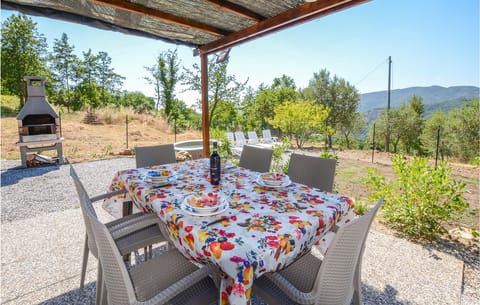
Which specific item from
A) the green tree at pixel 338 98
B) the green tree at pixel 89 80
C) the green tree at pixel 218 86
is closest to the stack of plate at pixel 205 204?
the green tree at pixel 218 86

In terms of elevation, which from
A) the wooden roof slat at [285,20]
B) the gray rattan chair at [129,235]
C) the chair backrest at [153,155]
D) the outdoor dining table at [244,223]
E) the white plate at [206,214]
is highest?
the wooden roof slat at [285,20]

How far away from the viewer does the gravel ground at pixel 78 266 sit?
167 centimetres

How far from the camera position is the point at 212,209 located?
1.17 metres

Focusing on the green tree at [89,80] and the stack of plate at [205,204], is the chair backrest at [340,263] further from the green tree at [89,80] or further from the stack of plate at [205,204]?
the green tree at [89,80]

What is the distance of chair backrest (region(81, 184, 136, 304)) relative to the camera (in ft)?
2.82

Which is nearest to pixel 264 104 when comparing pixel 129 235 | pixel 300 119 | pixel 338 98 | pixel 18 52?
pixel 338 98

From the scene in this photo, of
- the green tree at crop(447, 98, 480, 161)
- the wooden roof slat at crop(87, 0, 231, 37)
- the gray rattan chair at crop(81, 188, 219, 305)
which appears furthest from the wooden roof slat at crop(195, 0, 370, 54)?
the green tree at crop(447, 98, 480, 161)

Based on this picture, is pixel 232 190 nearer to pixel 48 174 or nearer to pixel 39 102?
pixel 48 174

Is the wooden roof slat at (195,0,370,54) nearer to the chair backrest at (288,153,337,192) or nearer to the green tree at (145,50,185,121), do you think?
the chair backrest at (288,153,337,192)

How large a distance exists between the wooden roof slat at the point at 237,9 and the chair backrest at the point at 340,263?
2.27 metres

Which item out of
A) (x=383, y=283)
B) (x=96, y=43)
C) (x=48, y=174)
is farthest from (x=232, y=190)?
(x=96, y=43)

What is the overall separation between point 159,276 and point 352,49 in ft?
47.5

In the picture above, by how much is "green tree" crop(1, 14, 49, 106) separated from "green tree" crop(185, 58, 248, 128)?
714 centimetres

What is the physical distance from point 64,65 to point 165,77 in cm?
674
